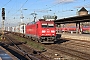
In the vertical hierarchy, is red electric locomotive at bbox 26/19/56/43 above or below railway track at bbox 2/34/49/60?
above

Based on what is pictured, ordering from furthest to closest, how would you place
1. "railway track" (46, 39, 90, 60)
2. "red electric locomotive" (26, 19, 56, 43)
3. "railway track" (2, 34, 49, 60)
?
"red electric locomotive" (26, 19, 56, 43), "railway track" (46, 39, 90, 60), "railway track" (2, 34, 49, 60)

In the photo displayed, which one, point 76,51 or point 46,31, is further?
point 46,31

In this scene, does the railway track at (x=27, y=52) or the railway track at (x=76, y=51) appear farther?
the railway track at (x=76, y=51)

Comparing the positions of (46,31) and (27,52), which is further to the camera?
(46,31)

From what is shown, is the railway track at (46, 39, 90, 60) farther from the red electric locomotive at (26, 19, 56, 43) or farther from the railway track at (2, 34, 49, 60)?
the red electric locomotive at (26, 19, 56, 43)

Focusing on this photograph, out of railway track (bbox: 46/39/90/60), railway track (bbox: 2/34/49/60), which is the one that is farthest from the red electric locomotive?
railway track (bbox: 46/39/90/60)

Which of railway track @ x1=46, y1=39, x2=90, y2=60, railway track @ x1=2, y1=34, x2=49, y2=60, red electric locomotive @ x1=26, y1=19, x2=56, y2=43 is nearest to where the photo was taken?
railway track @ x1=2, y1=34, x2=49, y2=60

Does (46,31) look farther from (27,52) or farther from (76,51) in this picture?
(76,51)

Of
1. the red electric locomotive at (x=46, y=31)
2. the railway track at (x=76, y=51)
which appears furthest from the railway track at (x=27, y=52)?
the red electric locomotive at (x=46, y=31)

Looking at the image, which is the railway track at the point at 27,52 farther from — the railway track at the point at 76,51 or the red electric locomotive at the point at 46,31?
the red electric locomotive at the point at 46,31

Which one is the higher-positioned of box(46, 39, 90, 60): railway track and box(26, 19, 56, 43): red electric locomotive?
box(26, 19, 56, 43): red electric locomotive

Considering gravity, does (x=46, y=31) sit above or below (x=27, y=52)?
above

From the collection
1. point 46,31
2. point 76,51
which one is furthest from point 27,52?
point 46,31

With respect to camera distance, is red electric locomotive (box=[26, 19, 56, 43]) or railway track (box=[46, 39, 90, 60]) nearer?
railway track (box=[46, 39, 90, 60])
